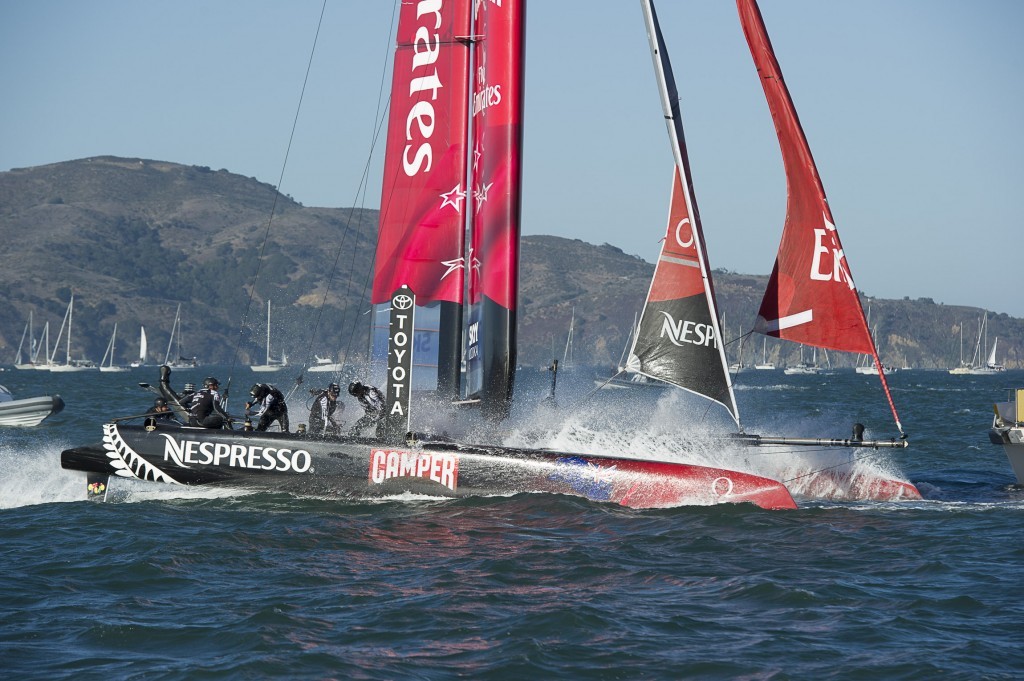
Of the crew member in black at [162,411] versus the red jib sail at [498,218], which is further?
the red jib sail at [498,218]

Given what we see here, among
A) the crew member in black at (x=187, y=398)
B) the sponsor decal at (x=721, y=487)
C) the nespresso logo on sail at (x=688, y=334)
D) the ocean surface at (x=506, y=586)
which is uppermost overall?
the nespresso logo on sail at (x=688, y=334)

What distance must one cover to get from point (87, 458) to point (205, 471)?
4.61 feet

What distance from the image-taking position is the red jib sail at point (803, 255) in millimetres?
12812

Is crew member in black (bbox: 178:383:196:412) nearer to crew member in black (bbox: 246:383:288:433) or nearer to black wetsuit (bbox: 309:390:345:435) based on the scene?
crew member in black (bbox: 246:383:288:433)

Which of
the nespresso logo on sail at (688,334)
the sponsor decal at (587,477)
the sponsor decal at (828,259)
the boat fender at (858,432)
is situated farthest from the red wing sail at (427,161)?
the boat fender at (858,432)

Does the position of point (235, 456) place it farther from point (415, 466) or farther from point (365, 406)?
point (415, 466)

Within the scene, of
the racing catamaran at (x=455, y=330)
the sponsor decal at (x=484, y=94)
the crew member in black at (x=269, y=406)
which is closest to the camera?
the racing catamaran at (x=455, y=330)

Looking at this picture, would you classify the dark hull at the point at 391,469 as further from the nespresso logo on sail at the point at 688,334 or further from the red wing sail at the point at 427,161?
the red wing sail at the point at 427,161

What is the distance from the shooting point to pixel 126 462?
531 inches

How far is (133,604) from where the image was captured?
9.00 metres

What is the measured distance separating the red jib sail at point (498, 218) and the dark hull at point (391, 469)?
6.06 ft

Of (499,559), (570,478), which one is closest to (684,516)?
(570,478)

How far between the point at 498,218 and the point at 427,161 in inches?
48.6

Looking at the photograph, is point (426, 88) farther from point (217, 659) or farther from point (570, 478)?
point (217, 659)
